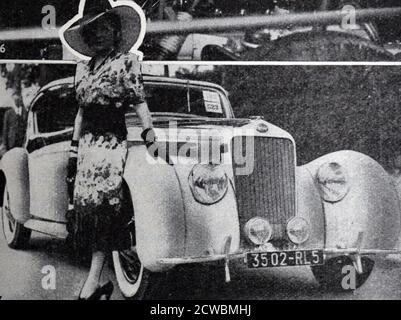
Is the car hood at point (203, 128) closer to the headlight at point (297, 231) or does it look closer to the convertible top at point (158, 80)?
the convertible top at point (158, 80)

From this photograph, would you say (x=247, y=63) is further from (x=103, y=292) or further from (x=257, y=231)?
(x=103, y=292)

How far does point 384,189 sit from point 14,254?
92.5 inches

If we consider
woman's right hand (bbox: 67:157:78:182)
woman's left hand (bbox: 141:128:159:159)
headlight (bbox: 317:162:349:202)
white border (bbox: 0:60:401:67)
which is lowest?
headlight (bbox: 317:162:349:202)

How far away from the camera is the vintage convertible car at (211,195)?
288 cm

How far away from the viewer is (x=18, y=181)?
10.8ft

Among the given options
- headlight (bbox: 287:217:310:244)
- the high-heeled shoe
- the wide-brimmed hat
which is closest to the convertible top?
the wide-brimmed hat

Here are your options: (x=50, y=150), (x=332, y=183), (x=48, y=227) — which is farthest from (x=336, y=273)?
(x=50, y=150)

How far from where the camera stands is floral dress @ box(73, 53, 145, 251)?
3148 mm

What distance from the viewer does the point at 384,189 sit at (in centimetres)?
324

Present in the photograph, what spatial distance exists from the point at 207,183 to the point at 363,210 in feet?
3.27

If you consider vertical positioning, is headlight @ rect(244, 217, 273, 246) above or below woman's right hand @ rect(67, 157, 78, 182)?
below

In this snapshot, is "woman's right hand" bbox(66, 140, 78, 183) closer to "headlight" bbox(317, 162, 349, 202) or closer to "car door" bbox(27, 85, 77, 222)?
"car door" bbox(27, 85, 77, 222)

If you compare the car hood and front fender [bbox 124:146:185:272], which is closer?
front fender [bbox 124:146:185:272]
